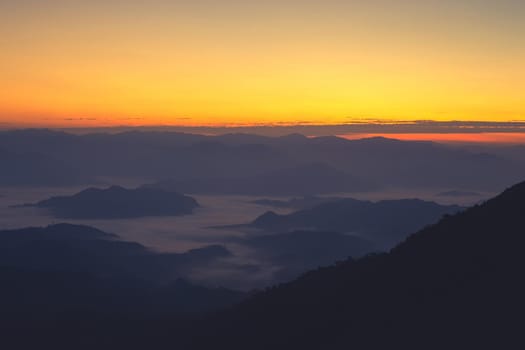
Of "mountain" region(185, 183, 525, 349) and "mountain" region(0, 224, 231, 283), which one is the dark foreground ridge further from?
"mountain" region(0, 224, 231, 283)

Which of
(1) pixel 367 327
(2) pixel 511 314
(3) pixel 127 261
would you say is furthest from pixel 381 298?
(3) pixel 127 261

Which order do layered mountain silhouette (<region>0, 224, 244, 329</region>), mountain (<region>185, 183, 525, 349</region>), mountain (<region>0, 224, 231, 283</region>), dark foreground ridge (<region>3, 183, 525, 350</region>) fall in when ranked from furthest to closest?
mountain (<region>0, 224, 231, 283</region>), layered mountain silhouette (<region>0, 224, 244, 329</region>), dark foreground ridge (<region>3, 183, 525, 350</region>), mountain (<region>185, 183, 525, 349</region>)

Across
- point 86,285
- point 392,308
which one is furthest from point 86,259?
point 392,308

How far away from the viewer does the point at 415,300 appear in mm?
36156

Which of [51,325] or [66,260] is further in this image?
[66,260]

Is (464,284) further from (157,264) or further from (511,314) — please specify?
(157,264)

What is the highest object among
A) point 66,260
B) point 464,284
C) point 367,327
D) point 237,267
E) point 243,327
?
point 464,284

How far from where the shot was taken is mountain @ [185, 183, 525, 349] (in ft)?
102

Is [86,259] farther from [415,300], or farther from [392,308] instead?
[415,300]

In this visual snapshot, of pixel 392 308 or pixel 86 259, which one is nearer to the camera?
pixel 392 308

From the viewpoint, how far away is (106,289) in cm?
9944

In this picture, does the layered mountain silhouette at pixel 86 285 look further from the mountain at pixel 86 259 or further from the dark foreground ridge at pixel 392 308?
the dark foreground ridge at pixel 392 308

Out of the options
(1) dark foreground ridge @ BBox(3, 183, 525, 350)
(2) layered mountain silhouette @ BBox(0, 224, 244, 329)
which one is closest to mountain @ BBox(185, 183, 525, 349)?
(1) dark foreground ridge @ BBox(3, 183, 525, 350)

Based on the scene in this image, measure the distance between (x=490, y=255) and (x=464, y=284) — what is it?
3.93m
